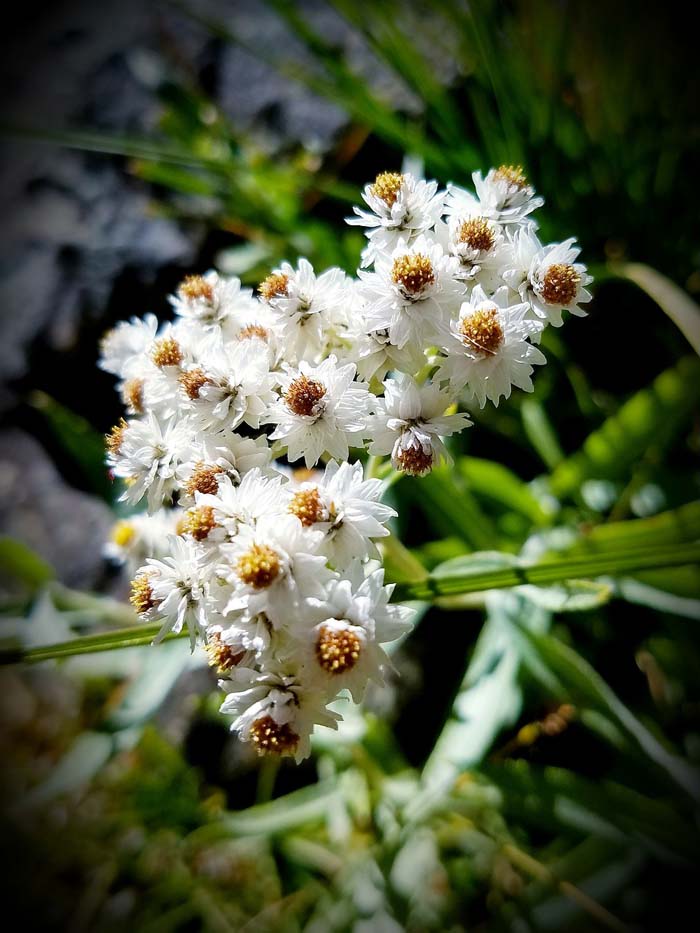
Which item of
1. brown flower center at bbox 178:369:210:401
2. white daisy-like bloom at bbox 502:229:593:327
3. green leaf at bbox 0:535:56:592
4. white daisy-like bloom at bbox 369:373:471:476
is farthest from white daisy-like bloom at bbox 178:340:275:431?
green leaf at bbox 0:535:56:592

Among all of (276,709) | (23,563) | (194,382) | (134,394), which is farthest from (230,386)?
(23,563)

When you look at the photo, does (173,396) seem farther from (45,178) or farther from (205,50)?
(205,50)

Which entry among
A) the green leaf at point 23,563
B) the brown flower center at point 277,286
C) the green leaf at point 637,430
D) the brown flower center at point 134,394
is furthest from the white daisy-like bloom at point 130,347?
the green leaf at point 637,430

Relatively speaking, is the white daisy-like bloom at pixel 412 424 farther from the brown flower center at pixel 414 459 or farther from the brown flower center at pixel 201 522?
the brown flower center at pixel 201 522

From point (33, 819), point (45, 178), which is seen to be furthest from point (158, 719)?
point (45, 178)

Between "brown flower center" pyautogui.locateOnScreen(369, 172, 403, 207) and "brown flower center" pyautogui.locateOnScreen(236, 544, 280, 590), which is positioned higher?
"brown flower center" pyautogui.locateOnScreen(369, 172, 403, 207)

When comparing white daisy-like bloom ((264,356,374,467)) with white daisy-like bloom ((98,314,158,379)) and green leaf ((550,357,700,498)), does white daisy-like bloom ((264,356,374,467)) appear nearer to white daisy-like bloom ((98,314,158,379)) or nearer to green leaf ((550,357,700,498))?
white daisy-like bloom ((98,314,158,379))

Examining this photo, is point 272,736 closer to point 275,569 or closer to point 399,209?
point 275,569
